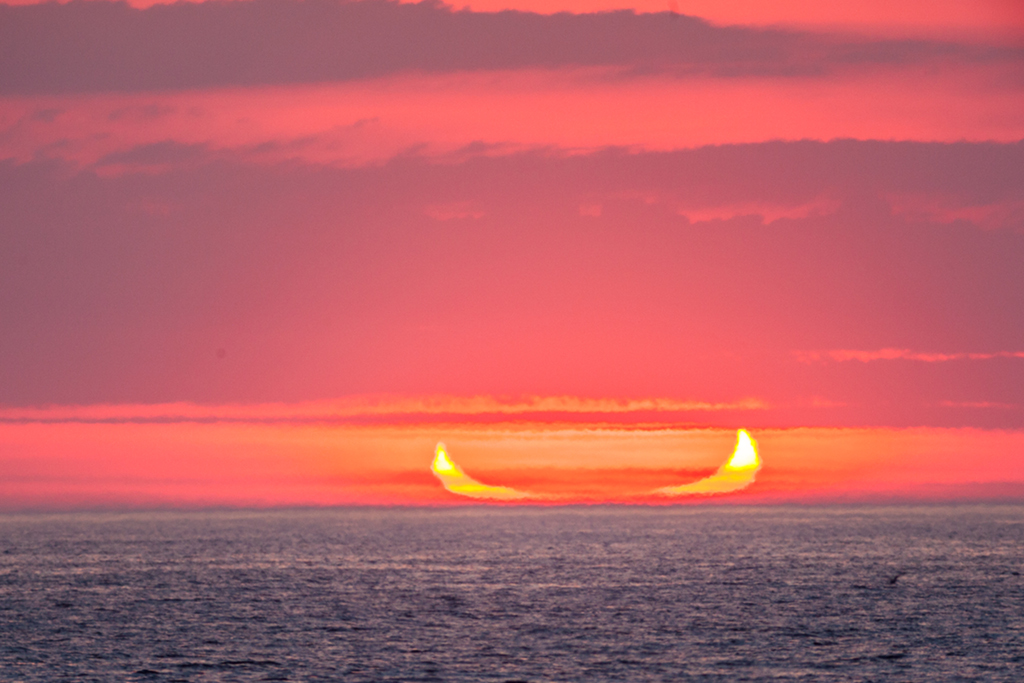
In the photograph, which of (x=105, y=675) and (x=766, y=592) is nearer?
(x=105, y=675)

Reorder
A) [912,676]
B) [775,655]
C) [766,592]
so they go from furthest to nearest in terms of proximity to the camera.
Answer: [766,592]
[775,655]
[912,676]

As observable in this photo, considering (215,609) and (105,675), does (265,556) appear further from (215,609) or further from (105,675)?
(105,675)

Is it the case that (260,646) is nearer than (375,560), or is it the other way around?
(260,646)

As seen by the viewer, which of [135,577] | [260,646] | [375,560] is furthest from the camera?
[375,560]

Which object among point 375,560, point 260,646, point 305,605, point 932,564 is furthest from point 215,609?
point 932,564

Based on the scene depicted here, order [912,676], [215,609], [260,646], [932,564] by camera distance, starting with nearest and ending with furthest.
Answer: [912,676] → [260,646] → [215,609] → [932,564]

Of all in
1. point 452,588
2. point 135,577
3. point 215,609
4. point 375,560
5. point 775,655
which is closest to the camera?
point 775,655

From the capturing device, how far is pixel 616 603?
10450cm

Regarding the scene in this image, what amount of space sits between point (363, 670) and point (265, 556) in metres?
128

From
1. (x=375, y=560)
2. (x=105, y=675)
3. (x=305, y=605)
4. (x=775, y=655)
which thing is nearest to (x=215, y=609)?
(x=305, y=605)

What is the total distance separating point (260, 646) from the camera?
7694 cm

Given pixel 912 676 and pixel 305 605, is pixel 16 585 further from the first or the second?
pixel 912 676

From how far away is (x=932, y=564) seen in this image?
157250mm

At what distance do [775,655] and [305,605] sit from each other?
49.4m
